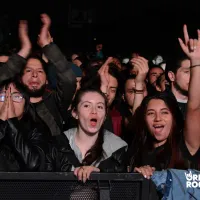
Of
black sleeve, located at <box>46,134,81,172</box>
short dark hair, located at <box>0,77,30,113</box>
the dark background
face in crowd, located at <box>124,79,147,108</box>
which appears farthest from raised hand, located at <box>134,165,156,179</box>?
the dark background

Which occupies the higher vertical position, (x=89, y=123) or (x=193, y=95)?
(x=193, y=95)

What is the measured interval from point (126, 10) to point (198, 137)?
17.8 metres

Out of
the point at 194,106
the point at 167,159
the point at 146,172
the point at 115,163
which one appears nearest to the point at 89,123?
the point at 115,163

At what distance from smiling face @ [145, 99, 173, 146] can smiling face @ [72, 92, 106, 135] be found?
316 mm

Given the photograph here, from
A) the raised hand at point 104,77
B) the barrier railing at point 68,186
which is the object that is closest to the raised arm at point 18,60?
the raised hand at point 104,77

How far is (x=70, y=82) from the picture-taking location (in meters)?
4.89

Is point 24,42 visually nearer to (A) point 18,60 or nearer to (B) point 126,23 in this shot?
(A) point 18,60

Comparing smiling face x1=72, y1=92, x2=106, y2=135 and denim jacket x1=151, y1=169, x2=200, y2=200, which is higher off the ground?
smiling face x1=72, y1=92, x2=106, y2=135

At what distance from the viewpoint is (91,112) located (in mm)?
4098

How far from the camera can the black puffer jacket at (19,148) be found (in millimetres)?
3645

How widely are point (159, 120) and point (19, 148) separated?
929 mm

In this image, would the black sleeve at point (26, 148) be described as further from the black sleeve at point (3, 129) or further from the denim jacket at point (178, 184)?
the denim jacket at point (178, 184)

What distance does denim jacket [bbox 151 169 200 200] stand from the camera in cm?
294

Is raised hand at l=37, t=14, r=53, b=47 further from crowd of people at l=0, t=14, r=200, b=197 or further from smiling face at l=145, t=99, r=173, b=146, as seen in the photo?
smiling face at l=145, t=99, r=173, b=146
